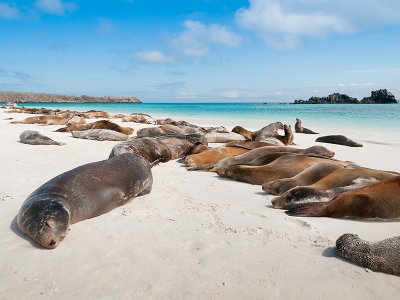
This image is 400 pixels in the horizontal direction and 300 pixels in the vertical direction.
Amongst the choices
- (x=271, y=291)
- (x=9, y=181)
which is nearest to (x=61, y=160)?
(x=9, y=181)

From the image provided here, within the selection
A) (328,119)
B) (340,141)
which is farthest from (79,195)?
(328,119)

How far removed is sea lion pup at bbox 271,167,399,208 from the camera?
4.34 metres

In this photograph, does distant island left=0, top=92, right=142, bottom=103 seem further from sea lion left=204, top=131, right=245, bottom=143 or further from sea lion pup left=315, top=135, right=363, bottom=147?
sea lion pup left=315, top=135, right=363, bottom=147

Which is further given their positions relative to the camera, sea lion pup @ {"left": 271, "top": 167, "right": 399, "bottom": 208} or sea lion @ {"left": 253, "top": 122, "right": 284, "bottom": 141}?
sea lion @ {"left": 253, "top": 122, "right": 284, "bottom": 141}

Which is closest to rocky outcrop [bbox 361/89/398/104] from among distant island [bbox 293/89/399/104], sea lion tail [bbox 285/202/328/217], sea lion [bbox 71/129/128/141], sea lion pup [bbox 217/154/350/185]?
distant island [bbox 293/89/399/104]

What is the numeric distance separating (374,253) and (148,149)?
5073mm

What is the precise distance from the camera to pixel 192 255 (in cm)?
301

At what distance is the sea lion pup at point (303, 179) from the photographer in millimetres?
4887

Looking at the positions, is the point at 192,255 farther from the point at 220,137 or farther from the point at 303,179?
the point at 220,137

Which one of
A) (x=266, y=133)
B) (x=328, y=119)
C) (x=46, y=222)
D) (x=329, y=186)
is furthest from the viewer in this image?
(x=328, y=119)

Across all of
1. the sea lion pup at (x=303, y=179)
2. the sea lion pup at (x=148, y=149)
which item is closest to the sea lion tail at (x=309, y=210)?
the sea lion pup at (x=303, y=179)

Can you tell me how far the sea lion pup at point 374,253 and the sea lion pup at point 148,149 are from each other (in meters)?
4.56

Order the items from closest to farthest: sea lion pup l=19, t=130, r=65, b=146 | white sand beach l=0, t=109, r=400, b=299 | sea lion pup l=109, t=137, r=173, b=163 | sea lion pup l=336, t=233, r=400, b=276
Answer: white sand beach l=0, t=109, r=400, b=299 < sea lion pup l=336, t=233, r=400, b=276 < sea lion pup l=109, t=137, r=173, b=163 < sea lion pup l=19, t=130, r=65, b=146

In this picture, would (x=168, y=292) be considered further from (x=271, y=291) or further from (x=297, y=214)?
(x=297, y=214)
